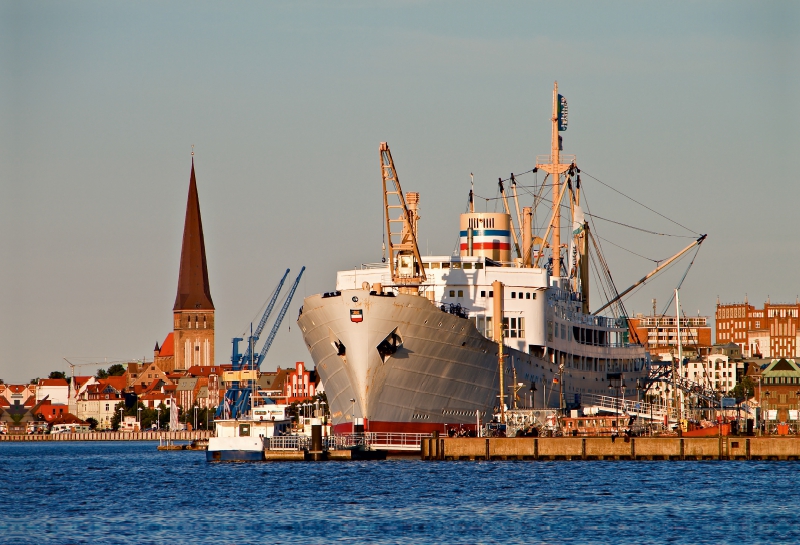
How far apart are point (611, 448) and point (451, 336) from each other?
10.1 metres

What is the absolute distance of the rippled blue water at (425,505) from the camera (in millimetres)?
44375

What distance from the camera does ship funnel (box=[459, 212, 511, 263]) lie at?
294ft

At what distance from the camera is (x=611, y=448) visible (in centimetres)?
7219

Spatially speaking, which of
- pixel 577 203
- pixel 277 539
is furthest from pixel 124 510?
pixel 577 203

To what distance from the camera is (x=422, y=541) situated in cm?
4275

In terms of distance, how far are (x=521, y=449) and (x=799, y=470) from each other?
44.6 ft

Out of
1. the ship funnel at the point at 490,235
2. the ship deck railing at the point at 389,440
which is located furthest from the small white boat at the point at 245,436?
the ship funnel at the point at 490,235

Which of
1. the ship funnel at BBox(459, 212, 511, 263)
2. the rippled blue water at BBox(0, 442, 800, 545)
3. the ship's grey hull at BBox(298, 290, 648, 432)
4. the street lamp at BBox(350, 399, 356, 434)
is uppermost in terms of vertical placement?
the ship funnel at BBox(459, 212, 511, 263)

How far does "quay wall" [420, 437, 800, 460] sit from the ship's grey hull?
2173 mm

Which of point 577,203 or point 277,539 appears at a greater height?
point 577,203

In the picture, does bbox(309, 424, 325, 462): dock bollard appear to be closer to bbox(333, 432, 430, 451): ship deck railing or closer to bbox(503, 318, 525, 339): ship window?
bbox(333, 432, 430, 451): ship deck railing

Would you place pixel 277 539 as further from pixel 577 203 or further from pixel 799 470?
pixel 577 203

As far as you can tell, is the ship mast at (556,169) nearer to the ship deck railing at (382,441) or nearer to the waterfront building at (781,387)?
the ship deck railing at (382,441)

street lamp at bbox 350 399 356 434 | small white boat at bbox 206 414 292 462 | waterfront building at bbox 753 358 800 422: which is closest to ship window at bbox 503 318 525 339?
street lamp at bbox 350 399 356 434
